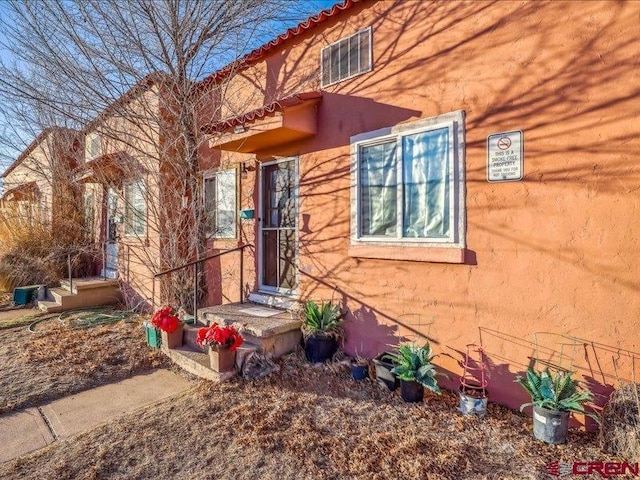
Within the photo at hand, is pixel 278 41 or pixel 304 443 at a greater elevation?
pixel 278 41

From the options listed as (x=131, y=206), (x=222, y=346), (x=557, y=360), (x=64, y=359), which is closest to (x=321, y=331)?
(x=222, y=346)

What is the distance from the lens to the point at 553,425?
118 inches

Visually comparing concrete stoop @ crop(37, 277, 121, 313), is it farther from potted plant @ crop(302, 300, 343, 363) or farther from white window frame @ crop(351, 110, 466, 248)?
white window frame @ crop(351, 110, 466, 248)

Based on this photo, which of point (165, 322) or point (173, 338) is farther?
point (173, 338)

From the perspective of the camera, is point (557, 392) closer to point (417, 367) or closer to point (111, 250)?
point (417, 367)

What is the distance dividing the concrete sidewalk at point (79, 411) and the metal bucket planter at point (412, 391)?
8.32 feet

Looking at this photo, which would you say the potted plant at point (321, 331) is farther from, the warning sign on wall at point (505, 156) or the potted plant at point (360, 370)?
the warning sign on wall at point (505, 156)

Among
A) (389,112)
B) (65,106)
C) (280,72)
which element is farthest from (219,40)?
(389,112)

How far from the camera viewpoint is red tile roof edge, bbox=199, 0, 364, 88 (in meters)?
4.85

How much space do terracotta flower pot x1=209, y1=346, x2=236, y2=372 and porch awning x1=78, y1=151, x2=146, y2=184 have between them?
13.2 feet

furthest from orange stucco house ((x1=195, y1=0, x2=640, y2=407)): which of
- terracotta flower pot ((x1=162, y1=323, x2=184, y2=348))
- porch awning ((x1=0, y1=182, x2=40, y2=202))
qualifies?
porch awning ((x1=0, y1=182, x2=40, y2=202))

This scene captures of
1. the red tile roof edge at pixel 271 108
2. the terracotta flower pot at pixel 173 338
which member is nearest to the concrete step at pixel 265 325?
the terracotta flower pot at pixel 173 338

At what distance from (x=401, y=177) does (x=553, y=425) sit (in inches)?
112

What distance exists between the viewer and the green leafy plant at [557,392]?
296 cm
